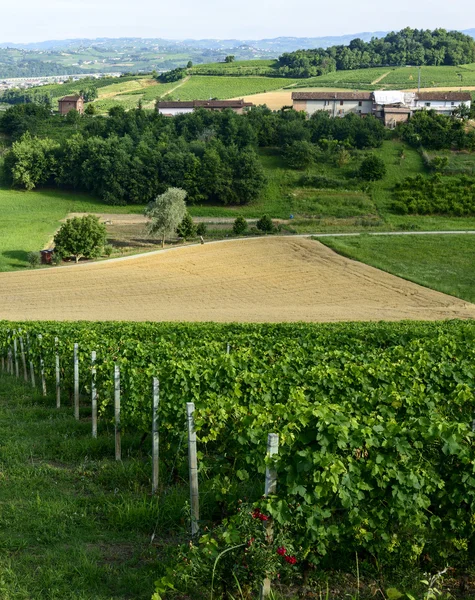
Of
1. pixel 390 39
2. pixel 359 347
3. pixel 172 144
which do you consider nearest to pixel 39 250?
pixel 172 144

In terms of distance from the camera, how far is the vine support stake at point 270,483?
23.2 ft

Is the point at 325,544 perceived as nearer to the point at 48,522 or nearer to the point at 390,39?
the point at 48,522

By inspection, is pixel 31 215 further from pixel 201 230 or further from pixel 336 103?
pixel 336 103

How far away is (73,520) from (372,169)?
225ft

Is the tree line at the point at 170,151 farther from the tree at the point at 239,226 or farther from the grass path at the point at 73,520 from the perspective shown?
the grass path at the point at 73,520

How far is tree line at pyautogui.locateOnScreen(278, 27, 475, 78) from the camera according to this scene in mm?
162875

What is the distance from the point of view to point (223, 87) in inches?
5605

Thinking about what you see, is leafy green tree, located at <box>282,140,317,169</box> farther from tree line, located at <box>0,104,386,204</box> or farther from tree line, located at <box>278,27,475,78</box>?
tree line, located at <box>278,27,475,78</box>

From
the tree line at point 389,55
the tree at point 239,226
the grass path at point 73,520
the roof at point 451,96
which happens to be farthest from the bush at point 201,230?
the tree line at point 389,55

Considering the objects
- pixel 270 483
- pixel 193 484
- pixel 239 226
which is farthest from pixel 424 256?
pixel 270 483

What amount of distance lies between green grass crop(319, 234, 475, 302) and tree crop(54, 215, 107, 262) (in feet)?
60.0

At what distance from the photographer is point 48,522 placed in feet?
30.2

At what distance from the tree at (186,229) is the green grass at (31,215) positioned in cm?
1129

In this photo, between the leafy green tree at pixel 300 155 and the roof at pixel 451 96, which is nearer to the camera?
the leafy green tree at pixel 300 155
